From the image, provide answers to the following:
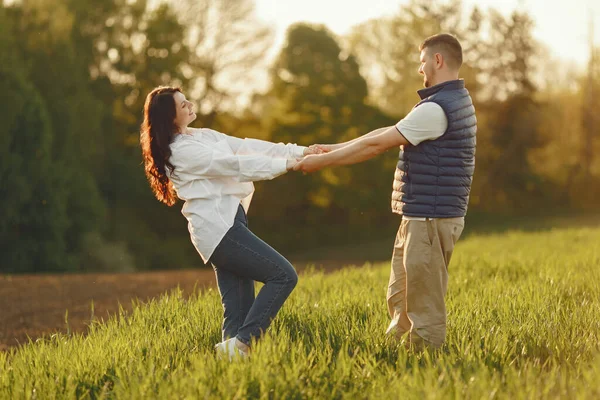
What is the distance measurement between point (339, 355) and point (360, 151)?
1.52m

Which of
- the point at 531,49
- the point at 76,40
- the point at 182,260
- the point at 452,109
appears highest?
the point at 531,49

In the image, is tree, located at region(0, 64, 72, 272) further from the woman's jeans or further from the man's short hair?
the man's short hair

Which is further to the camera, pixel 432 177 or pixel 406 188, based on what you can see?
pixel 406 188

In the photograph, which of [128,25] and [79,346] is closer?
[79,346]

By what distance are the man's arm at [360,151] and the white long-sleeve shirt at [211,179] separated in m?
0.30

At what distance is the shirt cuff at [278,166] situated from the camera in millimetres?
4855

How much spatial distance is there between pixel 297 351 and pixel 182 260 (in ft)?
80.0

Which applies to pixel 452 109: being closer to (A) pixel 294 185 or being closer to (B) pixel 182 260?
(B) pixel 182 260

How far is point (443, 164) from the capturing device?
474 cm

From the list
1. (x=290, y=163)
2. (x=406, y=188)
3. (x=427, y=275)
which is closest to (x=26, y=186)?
(x=290, y=163)

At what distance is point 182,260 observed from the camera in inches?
1113

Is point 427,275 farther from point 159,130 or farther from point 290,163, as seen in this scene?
point 159,130

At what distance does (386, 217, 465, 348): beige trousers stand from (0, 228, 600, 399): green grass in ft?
0.56

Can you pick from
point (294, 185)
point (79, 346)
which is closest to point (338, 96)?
point (294, 185)
